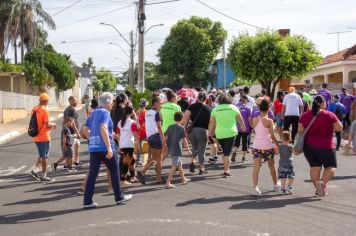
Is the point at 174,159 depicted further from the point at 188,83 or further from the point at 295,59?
the point at 188,83

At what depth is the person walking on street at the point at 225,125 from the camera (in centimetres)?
1153

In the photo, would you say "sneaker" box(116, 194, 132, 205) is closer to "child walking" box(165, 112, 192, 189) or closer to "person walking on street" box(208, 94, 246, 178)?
"child walking" box(165, 112, 192, 189)

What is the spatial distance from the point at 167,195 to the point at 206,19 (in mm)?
51990

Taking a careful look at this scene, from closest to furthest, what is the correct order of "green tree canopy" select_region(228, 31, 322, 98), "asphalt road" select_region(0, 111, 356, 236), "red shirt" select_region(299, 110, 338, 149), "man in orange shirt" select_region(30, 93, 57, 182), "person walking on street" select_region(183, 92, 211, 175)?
"asphalt road" select_region(0, 111, 356, 236), "red shirt" select_region(299, 110, 338, 149), "man in orange shirt" select_region(30, 93, 57, 182), "person walking on street" select_region(183, 92, 211, 175), "green tree canopy" select_region(228, 31, 322, 98)

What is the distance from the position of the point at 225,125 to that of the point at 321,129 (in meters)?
2.52

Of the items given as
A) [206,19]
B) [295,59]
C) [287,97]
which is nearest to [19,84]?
[206,19]

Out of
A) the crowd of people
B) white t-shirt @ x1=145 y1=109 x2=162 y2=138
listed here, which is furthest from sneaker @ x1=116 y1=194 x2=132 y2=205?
white t-shirt @ x1=145 y1=109 x2=162 y2=138

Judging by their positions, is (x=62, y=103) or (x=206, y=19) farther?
(x=62, y=103)

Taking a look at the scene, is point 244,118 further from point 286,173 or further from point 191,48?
point 191,48

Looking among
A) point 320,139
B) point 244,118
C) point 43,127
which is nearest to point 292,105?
point 244,118

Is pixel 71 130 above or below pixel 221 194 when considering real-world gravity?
above

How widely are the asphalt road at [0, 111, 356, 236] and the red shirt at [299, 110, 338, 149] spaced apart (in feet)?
2.89

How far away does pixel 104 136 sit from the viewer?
28.5ft

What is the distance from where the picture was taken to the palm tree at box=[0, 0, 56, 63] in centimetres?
5741
